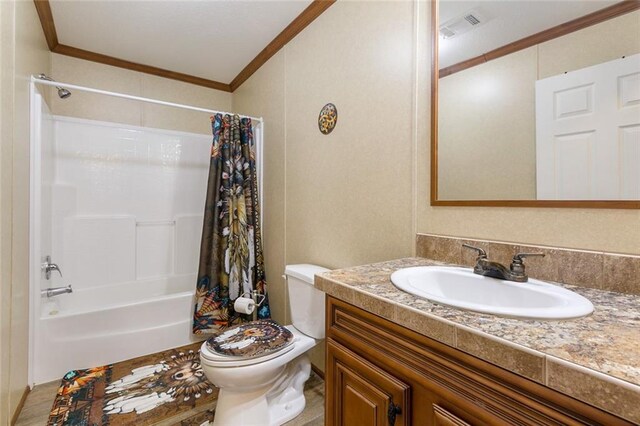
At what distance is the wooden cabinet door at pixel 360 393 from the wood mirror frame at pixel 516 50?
27.1 inches

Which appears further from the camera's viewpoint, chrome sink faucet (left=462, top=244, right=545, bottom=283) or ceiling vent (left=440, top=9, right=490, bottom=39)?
ceiling vent (left=440, top=9, right=490, bottom=39)

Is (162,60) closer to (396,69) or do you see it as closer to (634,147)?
(396,69)

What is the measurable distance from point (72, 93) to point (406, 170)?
282cm

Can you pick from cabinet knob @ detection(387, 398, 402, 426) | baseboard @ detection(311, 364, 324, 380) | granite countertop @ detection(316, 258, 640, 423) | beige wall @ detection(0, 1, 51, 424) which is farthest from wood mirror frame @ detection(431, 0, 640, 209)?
beige wall @ detection(0, 1, 51, 424)

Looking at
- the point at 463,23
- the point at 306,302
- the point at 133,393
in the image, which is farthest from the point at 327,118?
the point at 133,393

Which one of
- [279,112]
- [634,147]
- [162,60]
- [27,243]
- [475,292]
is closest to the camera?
[634,147]

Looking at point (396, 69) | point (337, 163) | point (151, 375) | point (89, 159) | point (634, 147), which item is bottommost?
point (151, 375)

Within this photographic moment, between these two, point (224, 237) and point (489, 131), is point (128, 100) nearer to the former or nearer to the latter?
point (224, 237)

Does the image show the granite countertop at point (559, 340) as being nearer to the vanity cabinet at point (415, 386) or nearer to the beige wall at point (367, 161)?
the vanity cabinet at point (415, 386)

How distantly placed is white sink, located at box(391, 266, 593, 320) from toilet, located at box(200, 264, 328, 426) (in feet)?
2.16

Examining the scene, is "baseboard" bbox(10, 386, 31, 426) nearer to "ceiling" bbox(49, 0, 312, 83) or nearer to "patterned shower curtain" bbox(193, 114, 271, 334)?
"patterned shower curtain" bbox(193, 114, 271, 334)

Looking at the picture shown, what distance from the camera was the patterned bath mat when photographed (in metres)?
1.45

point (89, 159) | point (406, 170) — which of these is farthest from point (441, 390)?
point (89, 159)

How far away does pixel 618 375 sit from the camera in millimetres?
384
